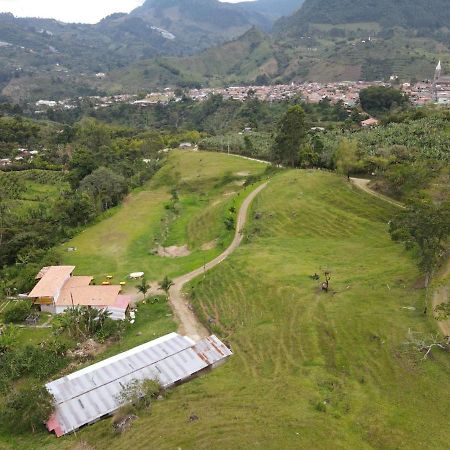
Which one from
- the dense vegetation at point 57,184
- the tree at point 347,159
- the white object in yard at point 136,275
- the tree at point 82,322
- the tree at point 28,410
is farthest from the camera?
the tree at point 347,159

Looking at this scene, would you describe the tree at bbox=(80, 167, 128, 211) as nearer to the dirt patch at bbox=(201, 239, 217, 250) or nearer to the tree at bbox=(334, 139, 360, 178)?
the dirt patch at bbox=(201, 239, 217, 250)

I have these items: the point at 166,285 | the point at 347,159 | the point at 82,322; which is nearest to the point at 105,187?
the point at 166,285

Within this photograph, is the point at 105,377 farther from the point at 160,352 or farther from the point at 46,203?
the point at 46,203

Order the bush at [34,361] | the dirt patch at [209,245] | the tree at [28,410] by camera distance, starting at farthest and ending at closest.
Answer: the dirt patch at [209,245], the bush at [34,361], the tree at [28,410]

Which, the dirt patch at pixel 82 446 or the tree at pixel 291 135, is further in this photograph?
the tree at pixel 291 135

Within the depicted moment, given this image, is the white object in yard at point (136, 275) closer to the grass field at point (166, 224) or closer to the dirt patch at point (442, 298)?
→ the grass field at point (166, 224)

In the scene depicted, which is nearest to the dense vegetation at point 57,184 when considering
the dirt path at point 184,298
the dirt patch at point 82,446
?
the dirt path at point 184,298

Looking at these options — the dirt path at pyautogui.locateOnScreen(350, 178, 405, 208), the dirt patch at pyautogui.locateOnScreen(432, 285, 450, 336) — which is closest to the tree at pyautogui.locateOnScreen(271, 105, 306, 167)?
the dirt path at pyautogui.locateOnScreen(350, 178, 405, 208)
